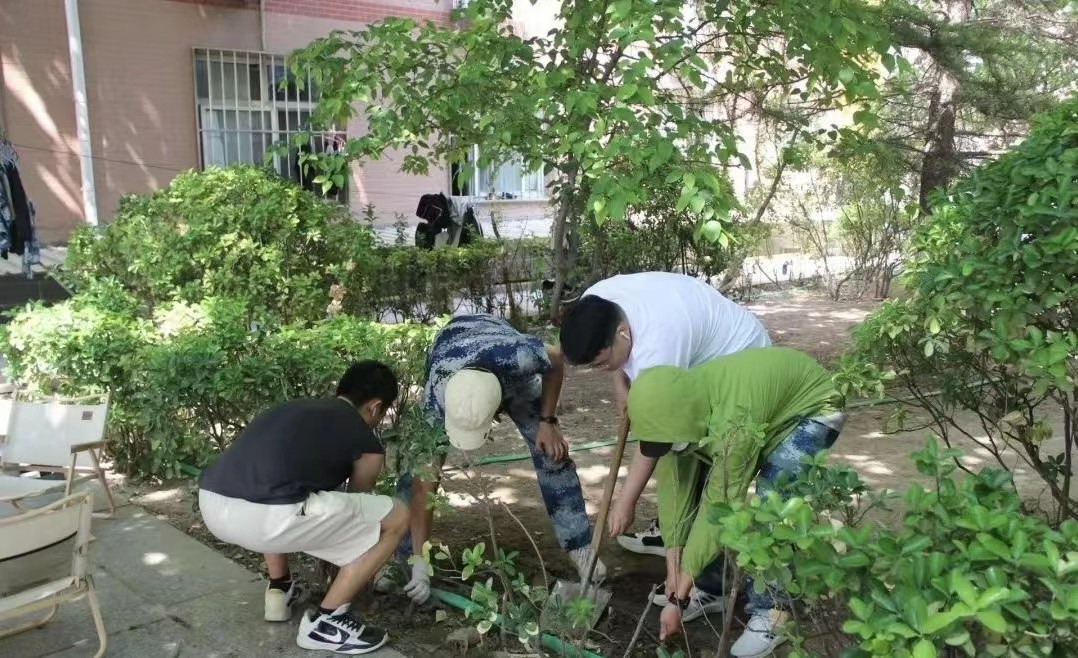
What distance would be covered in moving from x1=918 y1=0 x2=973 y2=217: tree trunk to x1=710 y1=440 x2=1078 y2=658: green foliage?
22.2 feet

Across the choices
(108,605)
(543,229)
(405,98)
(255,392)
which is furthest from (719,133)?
(543,229)

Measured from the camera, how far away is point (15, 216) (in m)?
9.70

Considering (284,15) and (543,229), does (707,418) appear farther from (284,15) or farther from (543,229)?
(543,229)

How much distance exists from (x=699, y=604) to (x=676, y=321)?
1142mm

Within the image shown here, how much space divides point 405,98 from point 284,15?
7.25 m

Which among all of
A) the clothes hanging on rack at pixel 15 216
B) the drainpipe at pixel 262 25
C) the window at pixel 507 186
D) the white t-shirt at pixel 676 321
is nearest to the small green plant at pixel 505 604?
the white t-shirt at pixel 676 321

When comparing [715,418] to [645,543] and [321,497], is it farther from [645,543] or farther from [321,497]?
[645,543]

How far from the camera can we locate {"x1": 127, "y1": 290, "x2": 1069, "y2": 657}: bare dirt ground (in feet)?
11.4

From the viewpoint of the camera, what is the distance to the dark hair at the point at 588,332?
2.98 meters

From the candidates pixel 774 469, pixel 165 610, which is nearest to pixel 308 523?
pixel 165 610

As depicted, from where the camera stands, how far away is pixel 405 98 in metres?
5.29

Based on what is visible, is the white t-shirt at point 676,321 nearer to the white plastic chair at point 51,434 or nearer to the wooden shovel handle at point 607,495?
the wooden shovel handle at point 607,495

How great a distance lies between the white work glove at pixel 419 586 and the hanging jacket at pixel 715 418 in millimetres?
1029

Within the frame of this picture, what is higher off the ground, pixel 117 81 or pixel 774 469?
pixel 117 81
